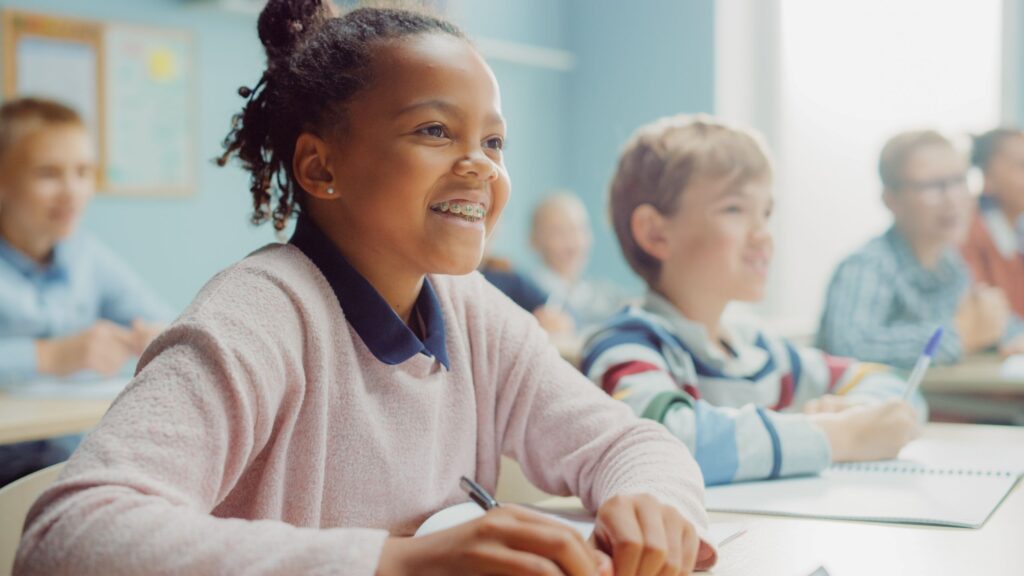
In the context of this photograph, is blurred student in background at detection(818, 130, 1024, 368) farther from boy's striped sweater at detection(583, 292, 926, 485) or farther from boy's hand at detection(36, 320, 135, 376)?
boy's hand at detection(36, 320, 135, 376)

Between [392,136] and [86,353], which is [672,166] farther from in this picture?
[86,353]

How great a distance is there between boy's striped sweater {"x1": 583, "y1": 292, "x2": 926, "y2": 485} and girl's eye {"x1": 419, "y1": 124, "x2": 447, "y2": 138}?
0.38 metres

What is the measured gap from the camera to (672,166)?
1314 mm

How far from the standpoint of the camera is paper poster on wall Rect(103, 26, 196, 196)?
3.04 meters

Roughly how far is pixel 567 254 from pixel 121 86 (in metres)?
1.62

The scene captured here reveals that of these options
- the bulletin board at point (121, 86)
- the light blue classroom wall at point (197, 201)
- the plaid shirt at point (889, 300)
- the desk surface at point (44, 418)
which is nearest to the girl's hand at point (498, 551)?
the desk surface at point (44, 418)

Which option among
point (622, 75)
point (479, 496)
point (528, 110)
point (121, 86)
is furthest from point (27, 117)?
point (622, 75)

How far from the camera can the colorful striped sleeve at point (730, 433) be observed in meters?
1.02

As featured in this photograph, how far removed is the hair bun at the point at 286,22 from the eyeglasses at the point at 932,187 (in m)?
1.72

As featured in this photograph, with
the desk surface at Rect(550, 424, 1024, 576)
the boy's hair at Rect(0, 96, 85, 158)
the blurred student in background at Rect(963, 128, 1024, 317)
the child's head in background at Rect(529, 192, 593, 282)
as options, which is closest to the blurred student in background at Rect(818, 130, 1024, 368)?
the blurred student in background at Rect(963, 128, 1024, 317)

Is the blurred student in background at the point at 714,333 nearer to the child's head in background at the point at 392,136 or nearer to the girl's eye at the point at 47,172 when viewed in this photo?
the child's head in background at the point at 392,136

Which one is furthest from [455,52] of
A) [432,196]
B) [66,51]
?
[66,51]

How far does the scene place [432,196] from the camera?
0.80 metres

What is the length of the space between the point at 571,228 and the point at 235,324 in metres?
3.20
